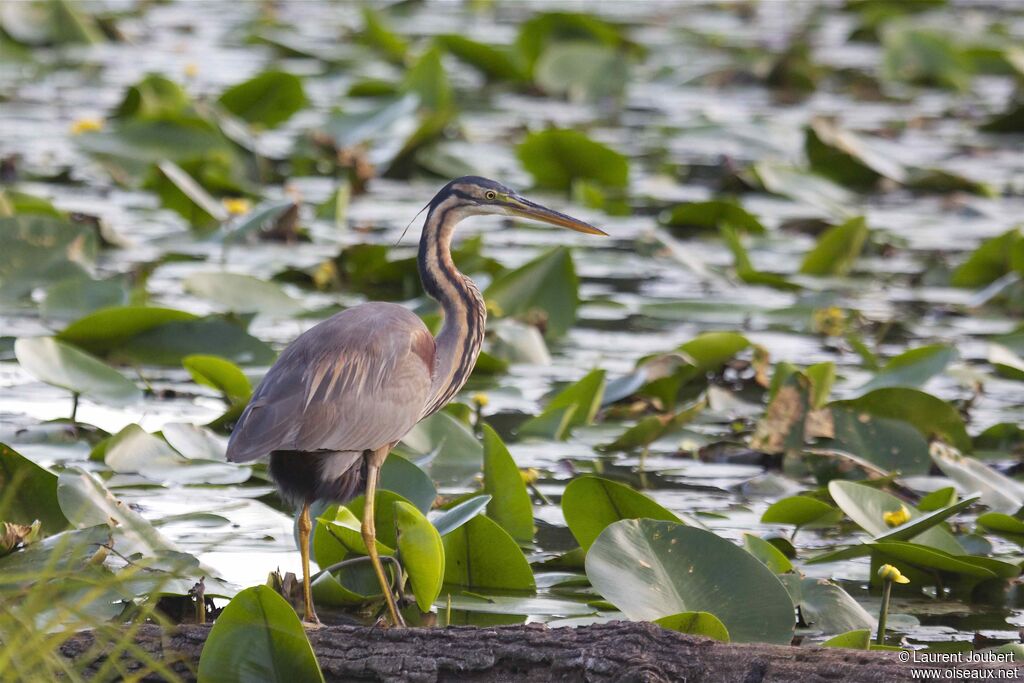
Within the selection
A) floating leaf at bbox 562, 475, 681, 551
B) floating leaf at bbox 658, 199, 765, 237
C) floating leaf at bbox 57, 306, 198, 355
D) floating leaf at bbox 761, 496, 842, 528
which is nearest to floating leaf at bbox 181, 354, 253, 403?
floating leaf at bbox 57, 306, 198, 355

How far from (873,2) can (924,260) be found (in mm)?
8123

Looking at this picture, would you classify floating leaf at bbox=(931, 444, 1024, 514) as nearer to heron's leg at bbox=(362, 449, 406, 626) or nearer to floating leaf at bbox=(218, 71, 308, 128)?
heron's leg at bbox=(362, 449, 406, 626)

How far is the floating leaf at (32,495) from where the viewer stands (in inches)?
145

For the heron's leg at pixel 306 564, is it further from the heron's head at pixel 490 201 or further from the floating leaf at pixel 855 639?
the floating leaf at pixel 855 639

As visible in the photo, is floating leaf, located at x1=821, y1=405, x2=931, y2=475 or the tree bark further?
floating leaf, located at x1=821, y1=405, x2=931, y2=475

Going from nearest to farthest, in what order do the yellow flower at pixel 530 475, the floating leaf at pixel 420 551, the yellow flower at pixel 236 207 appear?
the floating leaf at pixel 420 551
the yellow flower at pixel 530 475
the yellow flower at pixel 236 207

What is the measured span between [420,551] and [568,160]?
17.0 feet

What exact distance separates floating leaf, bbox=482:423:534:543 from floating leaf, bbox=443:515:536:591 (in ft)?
0.52

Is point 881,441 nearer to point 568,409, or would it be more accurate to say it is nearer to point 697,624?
point 568,409

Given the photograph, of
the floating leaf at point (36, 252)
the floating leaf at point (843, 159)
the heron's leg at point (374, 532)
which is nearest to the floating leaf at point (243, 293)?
the floating leaf at point (36, 252)

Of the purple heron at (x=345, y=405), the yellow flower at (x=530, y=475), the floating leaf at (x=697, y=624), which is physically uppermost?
the purple heron at (x=345, y=405)

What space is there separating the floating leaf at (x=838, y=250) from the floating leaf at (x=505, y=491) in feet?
11.1

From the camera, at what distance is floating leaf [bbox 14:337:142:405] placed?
4695mm

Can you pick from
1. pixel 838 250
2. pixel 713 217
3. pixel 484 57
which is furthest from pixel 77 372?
pixel 484 57
